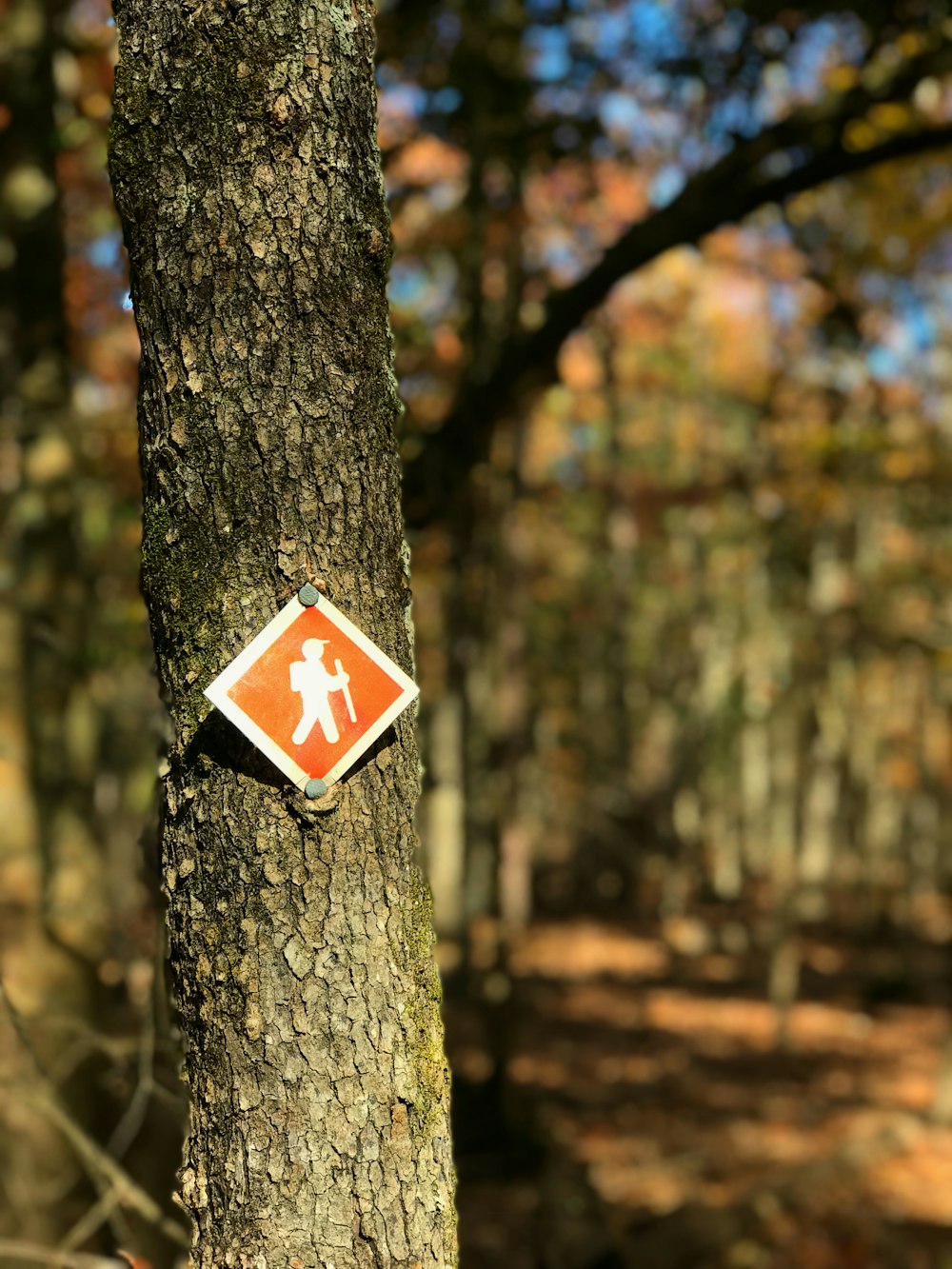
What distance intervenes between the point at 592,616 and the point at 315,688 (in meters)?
22.5

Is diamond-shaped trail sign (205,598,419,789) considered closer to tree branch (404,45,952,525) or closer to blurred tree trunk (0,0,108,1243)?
blurred tree trunk (0,0,108,1243)

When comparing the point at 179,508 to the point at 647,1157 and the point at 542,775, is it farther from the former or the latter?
the point at 542,775

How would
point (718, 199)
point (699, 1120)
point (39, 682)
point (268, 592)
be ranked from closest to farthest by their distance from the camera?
point (268, 592) < point (718, 199) < point (39, 682) < point (699, 1120)

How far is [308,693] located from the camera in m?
1.64

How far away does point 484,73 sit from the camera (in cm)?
574

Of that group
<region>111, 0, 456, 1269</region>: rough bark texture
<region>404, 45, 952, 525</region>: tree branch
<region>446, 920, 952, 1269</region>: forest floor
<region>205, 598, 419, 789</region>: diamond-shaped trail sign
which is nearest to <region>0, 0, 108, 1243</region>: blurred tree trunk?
<region>404, 45, 952, 525</region>: tree branch

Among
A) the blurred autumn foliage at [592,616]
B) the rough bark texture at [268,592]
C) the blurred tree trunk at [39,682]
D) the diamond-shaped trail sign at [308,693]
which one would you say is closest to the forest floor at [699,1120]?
the blurred autumn foliage at [592,616]

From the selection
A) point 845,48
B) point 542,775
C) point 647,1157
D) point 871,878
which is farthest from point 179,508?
point 542,775

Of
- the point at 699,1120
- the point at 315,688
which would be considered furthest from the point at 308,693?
the point at 699,1120

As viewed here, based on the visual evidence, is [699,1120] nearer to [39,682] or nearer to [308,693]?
[39,682]

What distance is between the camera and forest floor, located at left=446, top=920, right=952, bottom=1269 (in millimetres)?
6434

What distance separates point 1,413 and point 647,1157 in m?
6.71

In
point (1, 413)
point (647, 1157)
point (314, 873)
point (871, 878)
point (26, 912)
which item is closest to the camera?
point (314, 873)

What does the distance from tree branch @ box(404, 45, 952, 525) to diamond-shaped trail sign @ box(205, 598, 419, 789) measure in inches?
110
